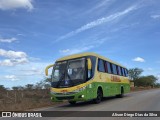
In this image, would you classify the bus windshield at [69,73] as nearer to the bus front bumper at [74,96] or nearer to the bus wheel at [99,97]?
the bus front bumper at [74,96]

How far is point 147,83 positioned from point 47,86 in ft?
280

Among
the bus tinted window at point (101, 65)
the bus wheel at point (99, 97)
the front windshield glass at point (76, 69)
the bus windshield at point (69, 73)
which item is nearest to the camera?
the bus windshield at point (69, 73)

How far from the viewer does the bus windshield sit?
758 inches

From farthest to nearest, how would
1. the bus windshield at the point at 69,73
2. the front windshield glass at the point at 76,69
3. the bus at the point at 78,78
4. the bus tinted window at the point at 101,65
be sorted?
the bus tinted window at the point at 101,65
the front windshield glass at the point at 76,69
the bus windshield at the point at 69,73
the bus at the point at 78,78

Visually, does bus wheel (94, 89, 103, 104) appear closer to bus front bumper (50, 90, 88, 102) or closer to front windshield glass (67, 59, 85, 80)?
bus front bumper (50, 90, 88, 102)

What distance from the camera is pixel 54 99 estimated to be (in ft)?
64.5

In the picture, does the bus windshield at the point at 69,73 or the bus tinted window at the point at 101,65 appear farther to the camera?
the bus tinted window at the point at 101,65

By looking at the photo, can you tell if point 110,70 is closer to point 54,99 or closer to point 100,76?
point 100,76

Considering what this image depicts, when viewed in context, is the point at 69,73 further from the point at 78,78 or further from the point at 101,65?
the point at 101,65

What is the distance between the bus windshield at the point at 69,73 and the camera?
19.3 metres

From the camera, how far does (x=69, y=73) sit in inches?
774

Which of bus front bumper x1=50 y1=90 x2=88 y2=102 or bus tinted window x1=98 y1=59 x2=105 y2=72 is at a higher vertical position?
bus tinted window x1=98 y1=59 x2=105 y2=72

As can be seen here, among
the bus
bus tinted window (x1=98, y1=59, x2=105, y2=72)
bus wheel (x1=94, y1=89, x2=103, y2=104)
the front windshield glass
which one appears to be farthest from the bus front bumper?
bus tinted window (x1=98, y1=59, x2=105, y2=72)

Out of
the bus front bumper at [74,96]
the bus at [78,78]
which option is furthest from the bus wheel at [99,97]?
the bus front bumper at [74,96]
